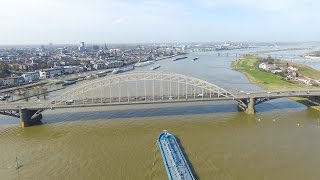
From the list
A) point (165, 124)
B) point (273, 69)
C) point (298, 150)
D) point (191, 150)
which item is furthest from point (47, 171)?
point (273, 69)

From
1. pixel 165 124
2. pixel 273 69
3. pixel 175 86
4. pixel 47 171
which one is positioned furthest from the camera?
pixel 273 69

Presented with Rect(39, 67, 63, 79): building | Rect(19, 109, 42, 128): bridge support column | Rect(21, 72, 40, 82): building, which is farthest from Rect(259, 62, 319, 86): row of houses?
Rect(21, 72, 40, 82): building

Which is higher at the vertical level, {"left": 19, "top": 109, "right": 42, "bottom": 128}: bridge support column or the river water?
{"left": 19, "top": 109, "right": 42, "bottom": 128}: bridge support column

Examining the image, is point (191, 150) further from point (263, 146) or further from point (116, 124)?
point (116, 124)

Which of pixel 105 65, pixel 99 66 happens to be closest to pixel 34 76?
pixel 99 66

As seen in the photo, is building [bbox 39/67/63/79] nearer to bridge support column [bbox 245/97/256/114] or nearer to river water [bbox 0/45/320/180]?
river water [bbox 0/45/320/180]

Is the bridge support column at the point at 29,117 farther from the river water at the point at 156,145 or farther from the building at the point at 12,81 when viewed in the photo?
the building at the point at 12,81
